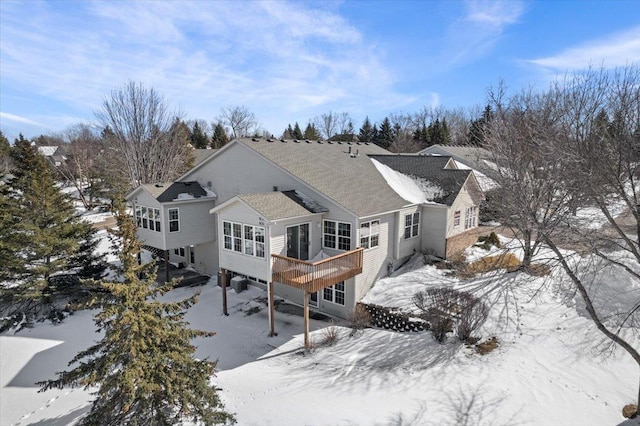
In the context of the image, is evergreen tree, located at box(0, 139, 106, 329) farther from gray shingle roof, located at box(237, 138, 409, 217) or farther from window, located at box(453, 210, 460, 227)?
window, located at box(453, 210, 460, 227)

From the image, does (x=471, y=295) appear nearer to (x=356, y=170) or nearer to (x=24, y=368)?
(x=356, y=170)

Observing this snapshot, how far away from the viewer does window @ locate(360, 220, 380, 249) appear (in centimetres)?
1684

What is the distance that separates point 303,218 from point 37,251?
11.9 metres

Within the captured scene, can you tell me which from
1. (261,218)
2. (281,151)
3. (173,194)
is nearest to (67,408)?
(261,218)

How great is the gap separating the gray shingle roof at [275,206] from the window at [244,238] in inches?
29.1

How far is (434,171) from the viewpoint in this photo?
75.7ft

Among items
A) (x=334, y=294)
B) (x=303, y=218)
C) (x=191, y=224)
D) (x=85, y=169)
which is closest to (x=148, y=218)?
(x=191, y=224)

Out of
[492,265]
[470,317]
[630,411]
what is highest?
[492,265]

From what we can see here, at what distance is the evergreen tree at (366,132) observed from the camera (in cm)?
6894

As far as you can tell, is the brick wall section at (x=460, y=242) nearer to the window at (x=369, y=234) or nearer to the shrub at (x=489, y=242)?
the shrub at (x=489, y=242)

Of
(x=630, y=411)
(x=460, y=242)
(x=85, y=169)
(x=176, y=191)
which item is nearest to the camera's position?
(x=630, y=411)

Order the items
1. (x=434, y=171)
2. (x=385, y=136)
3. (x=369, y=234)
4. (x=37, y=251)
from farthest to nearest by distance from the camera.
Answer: (x=385, y=136), (x=434, y=171), (x=369, y=234), (x=37, y=251)

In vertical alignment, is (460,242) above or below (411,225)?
below

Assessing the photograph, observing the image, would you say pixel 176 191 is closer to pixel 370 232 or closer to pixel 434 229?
pixel 370 232
